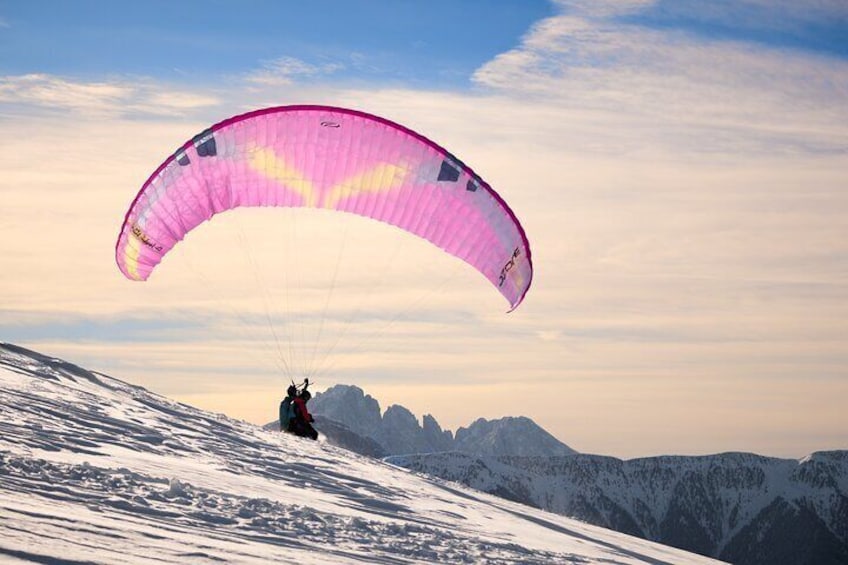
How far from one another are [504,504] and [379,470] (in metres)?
2.26

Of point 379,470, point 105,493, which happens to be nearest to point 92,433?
point 105,493

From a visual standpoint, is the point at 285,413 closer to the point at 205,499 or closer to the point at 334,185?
the point at 334,185

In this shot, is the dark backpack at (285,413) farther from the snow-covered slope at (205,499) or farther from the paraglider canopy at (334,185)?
the snow-covered slope at (205,499)

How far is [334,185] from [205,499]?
12.1 m

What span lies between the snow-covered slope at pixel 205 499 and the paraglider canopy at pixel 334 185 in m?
4.94

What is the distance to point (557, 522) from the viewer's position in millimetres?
18016

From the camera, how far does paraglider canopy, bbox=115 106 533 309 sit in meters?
22.1

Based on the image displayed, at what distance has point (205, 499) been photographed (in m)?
11.5

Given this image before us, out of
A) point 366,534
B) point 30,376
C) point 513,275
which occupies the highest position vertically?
point 513,275

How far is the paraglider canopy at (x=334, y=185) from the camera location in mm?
22094

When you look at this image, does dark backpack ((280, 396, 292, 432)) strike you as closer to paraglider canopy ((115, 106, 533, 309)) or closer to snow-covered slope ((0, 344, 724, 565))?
paraglider canopy ((115, 106, 533, 309))

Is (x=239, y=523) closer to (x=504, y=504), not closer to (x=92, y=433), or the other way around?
(x=92, y=433)

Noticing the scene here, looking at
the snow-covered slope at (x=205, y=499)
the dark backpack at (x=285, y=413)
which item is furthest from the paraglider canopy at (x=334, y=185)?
the snow-covered slope at (x=205, y=499)

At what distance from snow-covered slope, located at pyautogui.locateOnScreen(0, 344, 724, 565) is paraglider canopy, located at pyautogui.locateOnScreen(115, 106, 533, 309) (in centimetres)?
494
